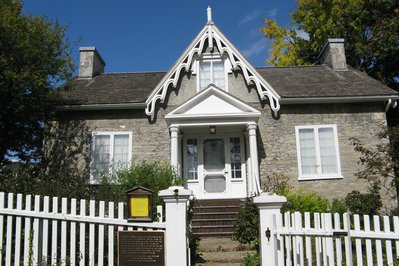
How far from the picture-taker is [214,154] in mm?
14531

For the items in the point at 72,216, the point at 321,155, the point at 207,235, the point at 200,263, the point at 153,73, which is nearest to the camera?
the point at 72,216

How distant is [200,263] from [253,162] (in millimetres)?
5635

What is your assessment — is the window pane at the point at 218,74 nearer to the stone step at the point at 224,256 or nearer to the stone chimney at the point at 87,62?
the stone chimney at the point at 87,62

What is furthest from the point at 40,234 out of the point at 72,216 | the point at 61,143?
the point at 61,143

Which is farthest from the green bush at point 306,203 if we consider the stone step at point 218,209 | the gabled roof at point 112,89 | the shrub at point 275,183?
the gabled roof at point 112,89

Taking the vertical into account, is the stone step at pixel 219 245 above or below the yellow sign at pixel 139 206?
below

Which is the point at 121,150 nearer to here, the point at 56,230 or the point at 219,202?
the point at 219,202

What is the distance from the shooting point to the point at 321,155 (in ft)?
46.2

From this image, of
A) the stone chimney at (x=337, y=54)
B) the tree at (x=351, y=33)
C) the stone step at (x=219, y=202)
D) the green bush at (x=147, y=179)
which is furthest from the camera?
the tree at (x=351, y=33)

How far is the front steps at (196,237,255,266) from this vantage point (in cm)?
815

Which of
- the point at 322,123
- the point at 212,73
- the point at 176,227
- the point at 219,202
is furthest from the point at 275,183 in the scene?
Answer: the point at 176,227

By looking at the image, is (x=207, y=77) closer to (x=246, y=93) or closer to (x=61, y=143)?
(x=246, y=93)

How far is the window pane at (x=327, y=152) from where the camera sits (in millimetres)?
13992

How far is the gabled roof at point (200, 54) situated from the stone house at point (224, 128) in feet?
0.12
